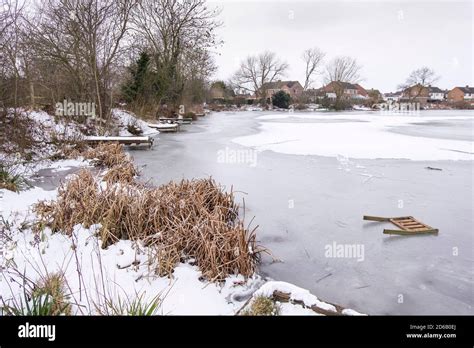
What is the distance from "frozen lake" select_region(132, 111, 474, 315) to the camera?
2.94 m

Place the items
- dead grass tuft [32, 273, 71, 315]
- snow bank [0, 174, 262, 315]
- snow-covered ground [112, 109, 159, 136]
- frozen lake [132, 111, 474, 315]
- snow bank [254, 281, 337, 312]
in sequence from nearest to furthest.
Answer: dead grass tuft [32, 273, 71, 315] < snow bank [254, 281, 337, 312] < snow bank [0, 174, 262, 315] < frozen lake [132, 111, 474, 315] < snow-covered ground [112, 109, 159, 136]

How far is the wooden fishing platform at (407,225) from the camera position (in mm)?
3981

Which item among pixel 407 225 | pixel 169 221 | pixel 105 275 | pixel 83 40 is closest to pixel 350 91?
pixel 83 40

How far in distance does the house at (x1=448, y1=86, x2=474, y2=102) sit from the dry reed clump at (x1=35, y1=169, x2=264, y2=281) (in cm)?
8523

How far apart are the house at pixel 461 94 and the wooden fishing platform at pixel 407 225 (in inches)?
3294

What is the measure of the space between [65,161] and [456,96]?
8880 centimetres

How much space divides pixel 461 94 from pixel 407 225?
285 ft

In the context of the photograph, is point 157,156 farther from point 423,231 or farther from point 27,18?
point 423,231

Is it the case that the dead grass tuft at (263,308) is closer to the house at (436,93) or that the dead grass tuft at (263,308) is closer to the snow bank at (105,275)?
the snow bank at (105,275)

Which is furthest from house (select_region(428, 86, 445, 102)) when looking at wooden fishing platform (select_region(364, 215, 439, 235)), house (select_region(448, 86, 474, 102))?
wooden fishing platform (select_region(364, 215, 439, 235))

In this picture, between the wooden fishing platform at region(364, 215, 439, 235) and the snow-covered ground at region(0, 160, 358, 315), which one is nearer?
the snow-covered ground at region(0, 160, 358, 315)

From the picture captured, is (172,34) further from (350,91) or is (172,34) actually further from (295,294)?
(350,91)

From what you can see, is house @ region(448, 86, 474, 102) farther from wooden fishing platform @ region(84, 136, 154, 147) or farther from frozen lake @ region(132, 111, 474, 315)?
wooden fishing platform @ region(84, 136, 154, 147)

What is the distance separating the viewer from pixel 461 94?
73875 millimetres
